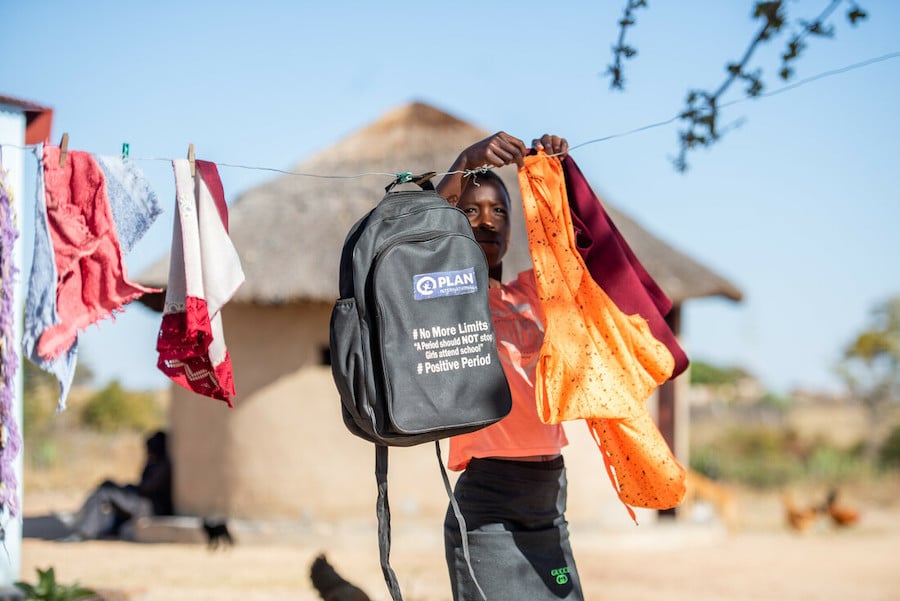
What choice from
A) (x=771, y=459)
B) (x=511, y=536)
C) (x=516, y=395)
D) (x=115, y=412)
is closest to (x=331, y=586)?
(x=511, y=536)

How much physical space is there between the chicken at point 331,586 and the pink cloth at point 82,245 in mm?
1467

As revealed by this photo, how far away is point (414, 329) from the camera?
2.66 m

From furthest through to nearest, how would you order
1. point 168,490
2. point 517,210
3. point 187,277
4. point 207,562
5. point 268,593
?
point 168,490
point 517,210
point 207,562
point 268,593
point 187,277

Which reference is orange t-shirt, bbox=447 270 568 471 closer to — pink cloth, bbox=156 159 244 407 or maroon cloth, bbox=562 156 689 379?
maroon cloth, bbox=562 156 689 379

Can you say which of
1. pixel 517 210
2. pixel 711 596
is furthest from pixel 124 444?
pixel 711 596

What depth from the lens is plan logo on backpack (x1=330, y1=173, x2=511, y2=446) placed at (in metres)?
2.59

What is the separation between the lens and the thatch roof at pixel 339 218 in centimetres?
1014

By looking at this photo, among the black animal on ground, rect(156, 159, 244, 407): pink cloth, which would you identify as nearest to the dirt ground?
the black animal on ground

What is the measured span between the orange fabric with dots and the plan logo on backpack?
0.77ft

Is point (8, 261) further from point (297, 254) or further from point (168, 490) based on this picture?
point (168, 490)

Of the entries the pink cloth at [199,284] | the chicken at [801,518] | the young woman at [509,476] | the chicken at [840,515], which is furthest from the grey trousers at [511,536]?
the chicken at [840,515]

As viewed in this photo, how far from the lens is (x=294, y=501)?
10.1 m

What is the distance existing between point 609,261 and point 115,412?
25.5m

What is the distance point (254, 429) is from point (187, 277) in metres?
7.54
